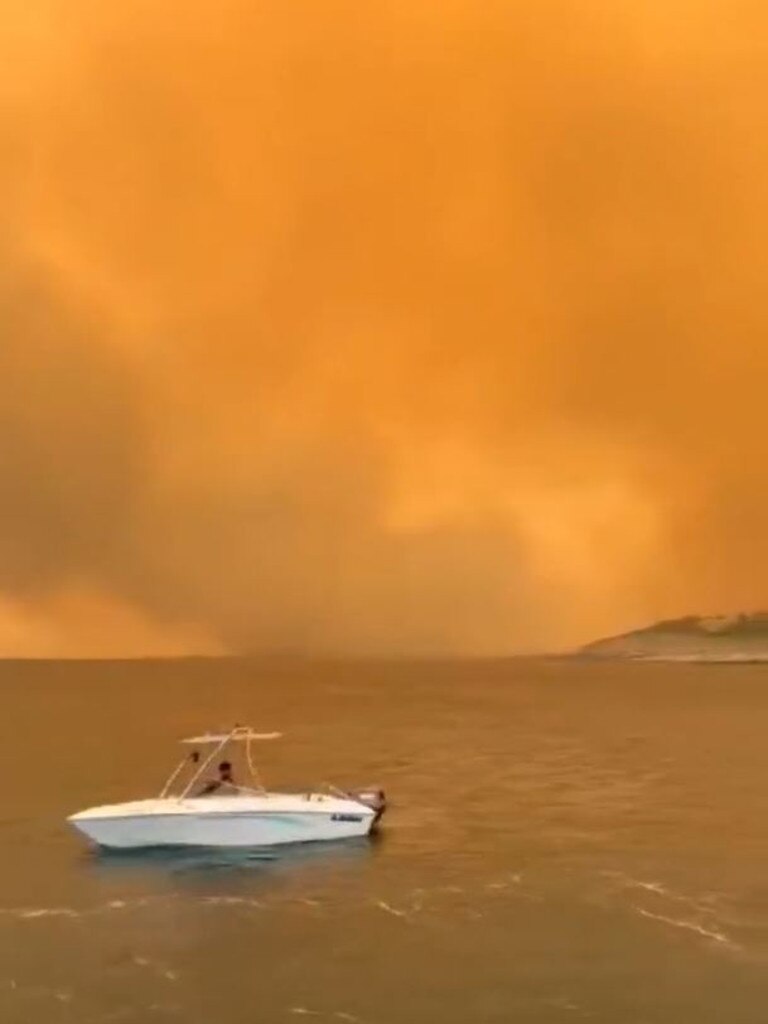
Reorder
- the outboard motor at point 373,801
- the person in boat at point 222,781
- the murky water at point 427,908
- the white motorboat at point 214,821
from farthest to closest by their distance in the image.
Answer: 1. the outboard motor at point 373,801
2. the person in boat at point 222,781
3. the white motorboat at point 214,821
4. the murky water at point 427,908

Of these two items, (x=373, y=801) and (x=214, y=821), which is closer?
(x=214, y=821)

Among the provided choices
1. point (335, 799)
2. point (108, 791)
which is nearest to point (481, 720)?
point (108, 791)

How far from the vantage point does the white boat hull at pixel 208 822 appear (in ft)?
208

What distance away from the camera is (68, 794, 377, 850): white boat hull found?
63.3 metres

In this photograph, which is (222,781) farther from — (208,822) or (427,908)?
(427,908)

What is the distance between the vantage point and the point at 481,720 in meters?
158

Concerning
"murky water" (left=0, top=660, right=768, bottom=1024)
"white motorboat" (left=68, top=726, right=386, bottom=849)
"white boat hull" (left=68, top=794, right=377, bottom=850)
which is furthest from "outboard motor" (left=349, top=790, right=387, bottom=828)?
"white boat hull" (left=68, top=794, right=377, bottom=850)

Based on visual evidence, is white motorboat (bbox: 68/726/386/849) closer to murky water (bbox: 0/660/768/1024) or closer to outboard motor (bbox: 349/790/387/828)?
murky water (bbox: 0/660/768/1024)

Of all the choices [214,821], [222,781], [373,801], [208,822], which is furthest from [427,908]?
[373,801]

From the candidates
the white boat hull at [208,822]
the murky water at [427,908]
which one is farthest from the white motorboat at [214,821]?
the murky water at [427,908]

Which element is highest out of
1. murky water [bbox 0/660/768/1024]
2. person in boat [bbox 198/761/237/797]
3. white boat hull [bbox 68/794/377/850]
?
person in boat [bbox 198/761/237/797]

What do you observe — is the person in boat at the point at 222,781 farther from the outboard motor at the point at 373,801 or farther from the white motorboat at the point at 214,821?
the outboard motor at the point at 373,801

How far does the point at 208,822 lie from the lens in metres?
63.5

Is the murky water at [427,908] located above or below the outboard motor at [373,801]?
below
